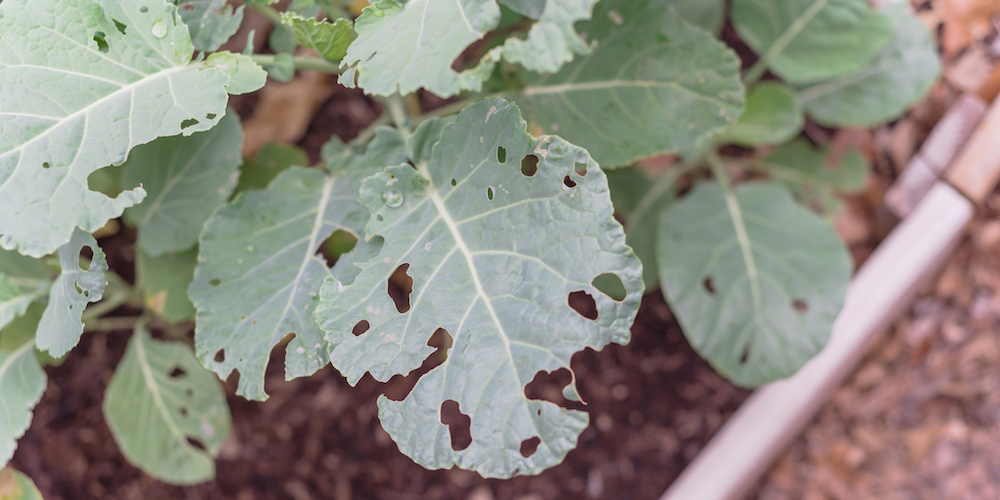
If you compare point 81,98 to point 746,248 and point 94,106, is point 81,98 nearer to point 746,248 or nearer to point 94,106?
point 94,106

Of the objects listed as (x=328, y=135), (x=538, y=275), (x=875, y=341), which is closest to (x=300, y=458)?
(x=328, y=135)

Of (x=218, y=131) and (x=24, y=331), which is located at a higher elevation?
(x=218, y=131)

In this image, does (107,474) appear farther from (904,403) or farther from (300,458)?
(904,403)

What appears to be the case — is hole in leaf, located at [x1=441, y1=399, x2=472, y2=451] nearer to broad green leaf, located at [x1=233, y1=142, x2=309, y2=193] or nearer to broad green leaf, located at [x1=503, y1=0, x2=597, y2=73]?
broad green leaf, located at [x1=233, y1=142, x2=309, y2=193]

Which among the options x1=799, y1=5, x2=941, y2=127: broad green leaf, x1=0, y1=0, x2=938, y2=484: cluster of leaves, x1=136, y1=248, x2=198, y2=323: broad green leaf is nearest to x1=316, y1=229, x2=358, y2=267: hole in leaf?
x1=0, y1=0, x2=938, y2=484: cluster of leaves

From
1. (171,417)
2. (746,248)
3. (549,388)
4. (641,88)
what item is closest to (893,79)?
(746,248)
